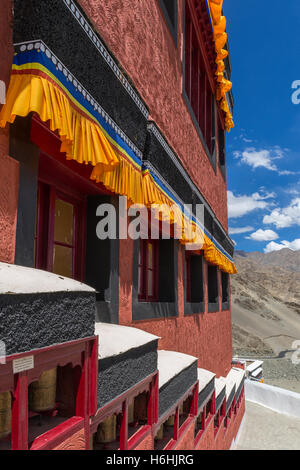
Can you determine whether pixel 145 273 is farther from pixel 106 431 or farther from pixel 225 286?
pixel 225 286

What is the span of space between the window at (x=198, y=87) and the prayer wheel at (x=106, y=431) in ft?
24.2

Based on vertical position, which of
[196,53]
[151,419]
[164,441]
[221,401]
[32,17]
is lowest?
[221,401]

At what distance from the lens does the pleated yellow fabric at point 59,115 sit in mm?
2631

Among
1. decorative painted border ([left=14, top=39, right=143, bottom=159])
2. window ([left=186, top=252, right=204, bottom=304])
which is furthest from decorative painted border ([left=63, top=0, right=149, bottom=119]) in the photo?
window ([left=186, top=252, right=204, bottom=304])

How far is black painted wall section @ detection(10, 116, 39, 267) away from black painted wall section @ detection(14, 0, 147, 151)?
64 cm

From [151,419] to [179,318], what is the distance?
3.64 m

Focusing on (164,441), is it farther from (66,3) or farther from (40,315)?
(66,3)

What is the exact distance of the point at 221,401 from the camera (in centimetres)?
853

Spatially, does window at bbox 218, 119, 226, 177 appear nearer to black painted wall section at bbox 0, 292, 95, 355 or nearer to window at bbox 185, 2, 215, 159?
window at bbox 185, 2, 215, 159

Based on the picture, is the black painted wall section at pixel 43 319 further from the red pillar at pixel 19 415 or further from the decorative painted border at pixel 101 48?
the decorative painted border at pixel 101 48

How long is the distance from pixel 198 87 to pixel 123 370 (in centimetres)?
904

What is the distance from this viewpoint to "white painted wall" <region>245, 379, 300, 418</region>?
15.0 m

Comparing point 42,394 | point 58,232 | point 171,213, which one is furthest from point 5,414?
point 171,213

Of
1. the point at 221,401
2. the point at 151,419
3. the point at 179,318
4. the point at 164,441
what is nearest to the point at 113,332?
the point at 151,419
